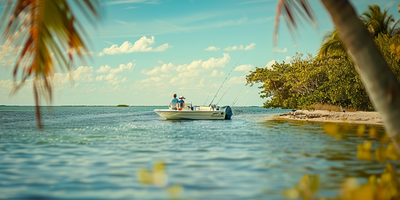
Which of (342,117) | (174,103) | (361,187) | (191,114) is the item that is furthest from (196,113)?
(361,187)

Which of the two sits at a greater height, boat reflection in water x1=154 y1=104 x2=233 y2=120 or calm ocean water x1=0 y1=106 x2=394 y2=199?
boat reflection in water x1=154 y1=104 x2=233 y2=120

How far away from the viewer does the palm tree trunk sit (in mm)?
2807

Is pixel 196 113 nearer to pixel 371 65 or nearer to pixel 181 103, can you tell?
pixel 181 103

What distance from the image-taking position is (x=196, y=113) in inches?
1257

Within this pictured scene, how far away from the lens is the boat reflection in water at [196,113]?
31.6m

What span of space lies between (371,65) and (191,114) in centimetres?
2926

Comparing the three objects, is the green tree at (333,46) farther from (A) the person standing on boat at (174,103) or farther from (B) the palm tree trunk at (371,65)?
(B) the palm tree trunk at (371,65)

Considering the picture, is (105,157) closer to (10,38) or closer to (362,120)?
(10,38)

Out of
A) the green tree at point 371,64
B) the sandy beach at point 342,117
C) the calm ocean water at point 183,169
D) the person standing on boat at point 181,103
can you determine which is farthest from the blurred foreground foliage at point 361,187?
the person standing on boat at point 181,103

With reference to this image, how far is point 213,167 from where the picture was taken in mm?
9320

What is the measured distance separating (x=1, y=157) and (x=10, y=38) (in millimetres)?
11505

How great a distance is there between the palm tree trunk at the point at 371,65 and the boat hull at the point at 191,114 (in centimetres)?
2850

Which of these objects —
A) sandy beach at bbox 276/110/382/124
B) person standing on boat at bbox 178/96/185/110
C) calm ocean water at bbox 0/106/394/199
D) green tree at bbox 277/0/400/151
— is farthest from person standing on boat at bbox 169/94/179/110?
green tree at bbox 277/0/400/151

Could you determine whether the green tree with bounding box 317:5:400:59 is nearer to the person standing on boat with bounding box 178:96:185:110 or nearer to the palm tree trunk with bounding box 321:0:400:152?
the person standing on boat with bounding box 178:96:185:110
